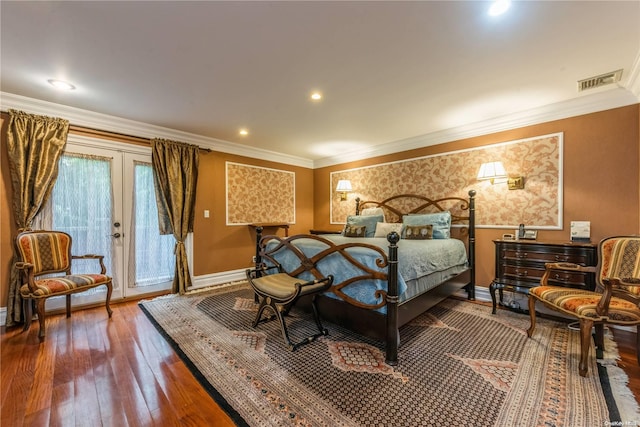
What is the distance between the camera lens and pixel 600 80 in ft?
8.34

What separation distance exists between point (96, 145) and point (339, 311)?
3769mm

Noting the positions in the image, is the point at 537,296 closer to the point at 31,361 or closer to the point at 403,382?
the point at 403,382

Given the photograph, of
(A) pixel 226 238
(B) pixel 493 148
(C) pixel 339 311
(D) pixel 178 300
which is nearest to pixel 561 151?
(B) pixel 493 148

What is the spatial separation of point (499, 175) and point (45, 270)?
554 centimetres

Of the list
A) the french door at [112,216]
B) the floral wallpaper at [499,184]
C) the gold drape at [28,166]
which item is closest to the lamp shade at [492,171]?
the floral wallpaper at [499,184]

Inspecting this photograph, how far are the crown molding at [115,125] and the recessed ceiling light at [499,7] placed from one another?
160 inches

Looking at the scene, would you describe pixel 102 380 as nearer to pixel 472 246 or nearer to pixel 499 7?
pixel 499 7

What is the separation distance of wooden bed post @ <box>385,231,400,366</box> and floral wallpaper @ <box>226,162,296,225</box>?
11.5 ft

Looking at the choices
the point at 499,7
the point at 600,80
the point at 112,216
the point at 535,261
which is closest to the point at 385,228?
the point at 535,261

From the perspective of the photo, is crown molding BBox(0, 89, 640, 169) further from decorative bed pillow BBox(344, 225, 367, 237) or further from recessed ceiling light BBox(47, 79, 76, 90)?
decorative bed pillow BBox(344, 225, 367, 237)

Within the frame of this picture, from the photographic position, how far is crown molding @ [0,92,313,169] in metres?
2.93

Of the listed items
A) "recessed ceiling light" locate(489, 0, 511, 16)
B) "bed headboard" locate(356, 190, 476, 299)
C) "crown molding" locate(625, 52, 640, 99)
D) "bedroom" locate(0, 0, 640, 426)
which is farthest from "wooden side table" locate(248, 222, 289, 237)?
"crown molding" locate(625, 52, 640, 99)

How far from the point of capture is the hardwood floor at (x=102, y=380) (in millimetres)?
1542

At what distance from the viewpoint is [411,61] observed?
→ 2229 millimetres
